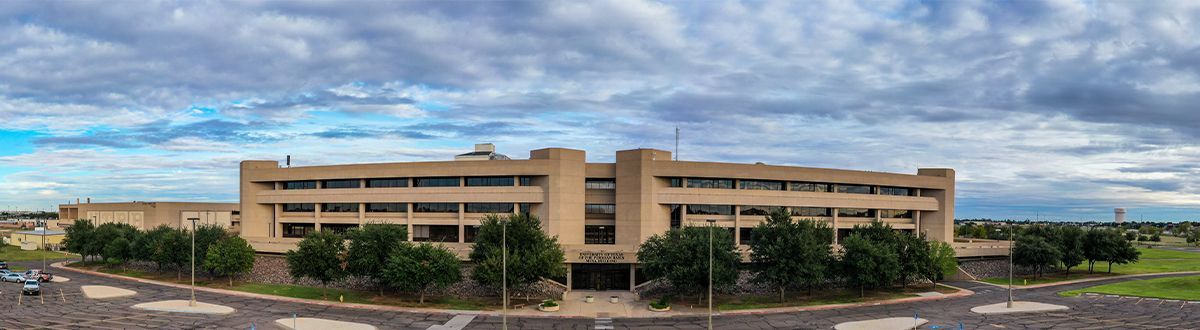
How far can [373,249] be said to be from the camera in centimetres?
6681

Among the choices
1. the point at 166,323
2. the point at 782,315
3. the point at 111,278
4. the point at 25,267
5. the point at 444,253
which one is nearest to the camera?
the point at 166,323

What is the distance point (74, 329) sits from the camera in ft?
158

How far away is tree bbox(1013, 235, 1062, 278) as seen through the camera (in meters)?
85.7

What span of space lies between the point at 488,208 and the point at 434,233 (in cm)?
860

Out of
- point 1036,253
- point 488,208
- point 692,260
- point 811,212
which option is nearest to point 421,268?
point 488,208

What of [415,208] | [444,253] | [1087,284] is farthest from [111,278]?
[1087,284]

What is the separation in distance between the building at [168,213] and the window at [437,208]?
204 ft

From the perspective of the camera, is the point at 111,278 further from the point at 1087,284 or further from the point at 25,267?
the point at 1087,284

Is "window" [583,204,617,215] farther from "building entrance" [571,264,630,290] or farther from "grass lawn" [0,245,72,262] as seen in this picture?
"grass lawn" [0,245,72,262]

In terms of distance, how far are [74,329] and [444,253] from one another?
26.5 meters

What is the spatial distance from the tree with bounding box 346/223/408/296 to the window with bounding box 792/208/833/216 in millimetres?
46525

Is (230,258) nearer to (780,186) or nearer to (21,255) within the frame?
(780,186)

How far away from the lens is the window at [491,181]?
270 feet

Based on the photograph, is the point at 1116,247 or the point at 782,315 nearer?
the point at 782,315
